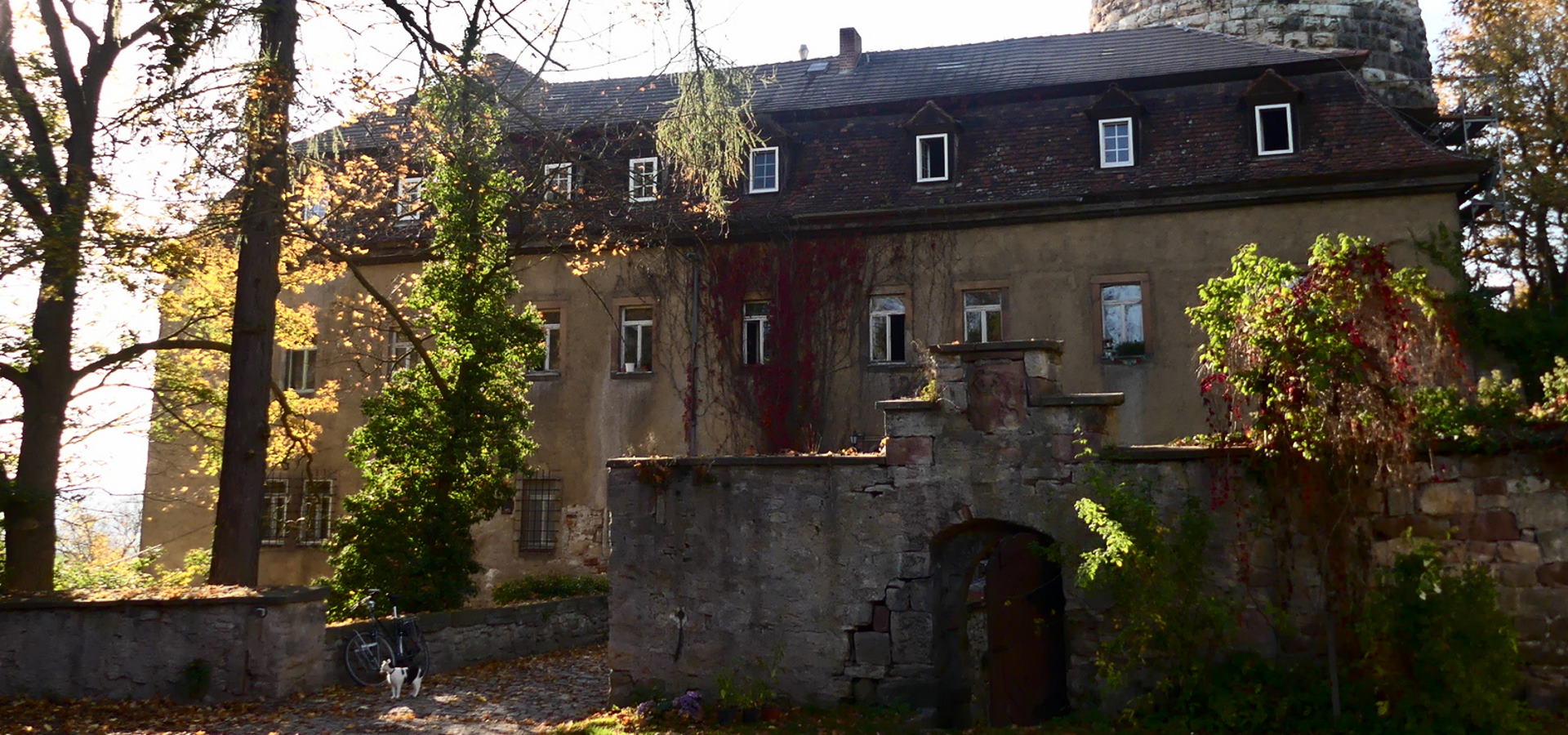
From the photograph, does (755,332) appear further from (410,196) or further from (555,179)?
(555,179)

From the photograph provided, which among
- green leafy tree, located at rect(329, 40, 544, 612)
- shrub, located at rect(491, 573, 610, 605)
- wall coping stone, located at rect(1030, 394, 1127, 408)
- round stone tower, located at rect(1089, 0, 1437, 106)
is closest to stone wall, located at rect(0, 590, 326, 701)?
green leafy tree, located at rect(329, 40, 544, 612)

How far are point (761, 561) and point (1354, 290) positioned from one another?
16.4 feet

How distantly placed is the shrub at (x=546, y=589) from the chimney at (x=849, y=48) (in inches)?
433

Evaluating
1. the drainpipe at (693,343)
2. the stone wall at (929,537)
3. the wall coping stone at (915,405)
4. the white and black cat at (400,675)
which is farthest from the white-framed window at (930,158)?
the white and black cat at (400,675)

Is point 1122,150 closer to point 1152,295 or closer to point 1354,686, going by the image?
point 1152,295

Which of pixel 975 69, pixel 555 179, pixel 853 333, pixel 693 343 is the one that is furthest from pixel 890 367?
pixel 555 179

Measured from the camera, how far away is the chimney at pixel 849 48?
75.6 feet

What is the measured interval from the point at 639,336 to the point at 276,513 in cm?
783

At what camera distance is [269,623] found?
10.9 metres

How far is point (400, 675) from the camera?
11438 mm

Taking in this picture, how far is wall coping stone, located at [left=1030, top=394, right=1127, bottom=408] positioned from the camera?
9.16m

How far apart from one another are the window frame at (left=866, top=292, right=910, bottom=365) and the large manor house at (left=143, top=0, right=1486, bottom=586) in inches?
2.0

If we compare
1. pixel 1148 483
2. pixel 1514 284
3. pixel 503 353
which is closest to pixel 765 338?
pixel 503 353

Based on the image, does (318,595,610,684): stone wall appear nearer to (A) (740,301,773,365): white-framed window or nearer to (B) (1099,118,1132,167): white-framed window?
(A) (740,301,773,365): white-framed window
